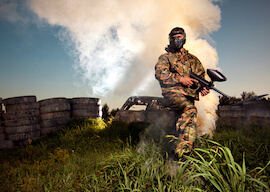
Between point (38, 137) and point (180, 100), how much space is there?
5792mm

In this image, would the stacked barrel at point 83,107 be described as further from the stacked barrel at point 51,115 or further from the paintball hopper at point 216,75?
the paintball hopper at point 216,75

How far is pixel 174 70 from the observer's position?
4.11 m

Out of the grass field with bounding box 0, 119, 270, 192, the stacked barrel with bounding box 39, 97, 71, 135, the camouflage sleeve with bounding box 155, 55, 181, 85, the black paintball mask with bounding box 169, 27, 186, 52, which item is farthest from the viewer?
the stacked barrel with bounding box 39, 97, 71, 135

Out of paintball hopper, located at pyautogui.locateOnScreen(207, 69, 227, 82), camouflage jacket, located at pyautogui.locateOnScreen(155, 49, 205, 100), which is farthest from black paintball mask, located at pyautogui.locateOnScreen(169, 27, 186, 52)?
paintball hopper, located at pyautogui.locateOnScreen(207, 69, 227, 82)

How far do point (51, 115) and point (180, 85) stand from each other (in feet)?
18.2

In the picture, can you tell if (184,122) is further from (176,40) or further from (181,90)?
(176,40)

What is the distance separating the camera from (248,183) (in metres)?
1.89

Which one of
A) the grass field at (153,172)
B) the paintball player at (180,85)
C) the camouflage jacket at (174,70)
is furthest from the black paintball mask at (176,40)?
the grass field at (153,172)

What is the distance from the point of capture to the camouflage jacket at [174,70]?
392 cm

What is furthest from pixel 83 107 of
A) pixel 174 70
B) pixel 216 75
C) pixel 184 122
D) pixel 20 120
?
pixel 216 75

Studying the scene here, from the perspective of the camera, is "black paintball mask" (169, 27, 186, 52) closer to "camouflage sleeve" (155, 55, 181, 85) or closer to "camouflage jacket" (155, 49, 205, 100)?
"camouflage jacket" (155, 49, 205, 100)

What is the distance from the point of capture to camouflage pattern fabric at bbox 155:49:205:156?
3591mm

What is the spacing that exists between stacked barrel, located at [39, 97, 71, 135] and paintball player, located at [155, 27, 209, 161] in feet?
16.7

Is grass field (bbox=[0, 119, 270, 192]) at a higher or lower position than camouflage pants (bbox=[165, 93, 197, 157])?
lower
